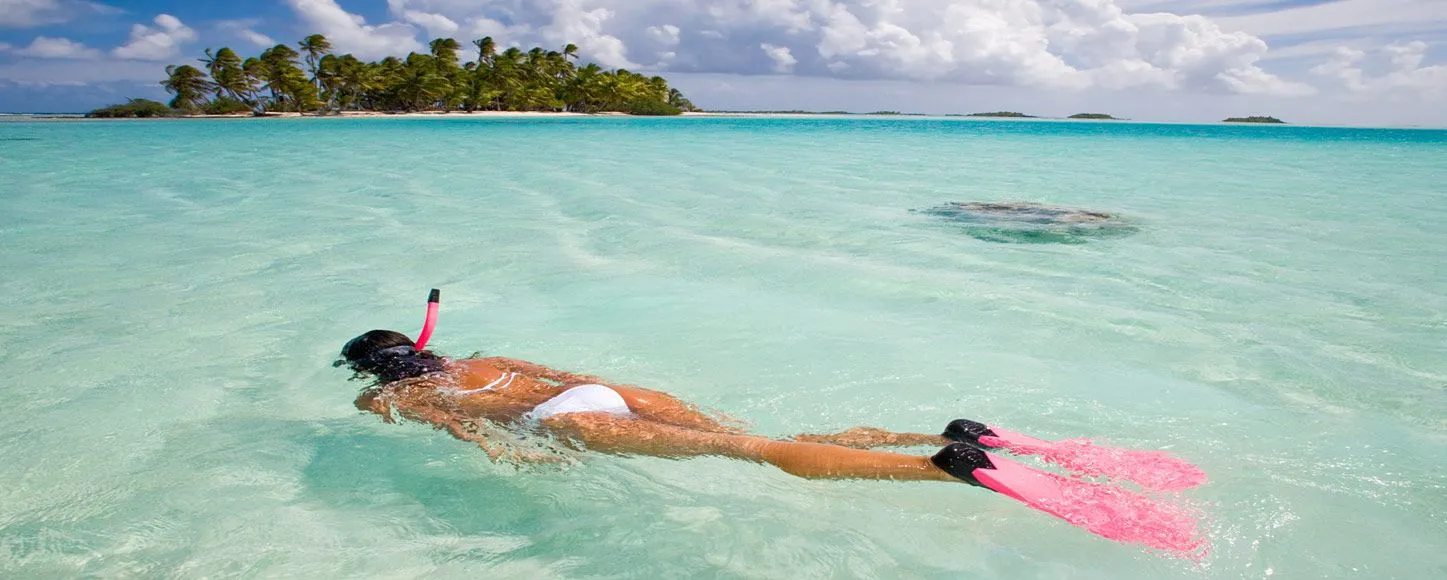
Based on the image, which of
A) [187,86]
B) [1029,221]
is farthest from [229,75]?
[1029,221]

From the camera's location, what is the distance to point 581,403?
3.49 m

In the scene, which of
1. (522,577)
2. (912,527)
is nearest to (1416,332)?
(912,527)

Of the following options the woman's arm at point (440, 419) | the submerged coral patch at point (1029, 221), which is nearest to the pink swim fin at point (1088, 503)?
the woman's arm at point (440, 419)

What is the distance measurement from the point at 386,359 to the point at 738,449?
191 centimetres

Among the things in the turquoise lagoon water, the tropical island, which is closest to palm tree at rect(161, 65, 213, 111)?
the tropical island

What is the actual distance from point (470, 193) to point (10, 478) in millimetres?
10656

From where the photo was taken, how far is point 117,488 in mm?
3289

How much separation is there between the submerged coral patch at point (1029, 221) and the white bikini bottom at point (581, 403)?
6.61 m

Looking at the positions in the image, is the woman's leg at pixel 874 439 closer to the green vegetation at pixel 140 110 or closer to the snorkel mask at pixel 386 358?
the snorkel mask at pixel 386 358

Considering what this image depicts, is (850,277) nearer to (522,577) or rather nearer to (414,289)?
(414,289)

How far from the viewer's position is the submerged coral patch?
9.19 metres

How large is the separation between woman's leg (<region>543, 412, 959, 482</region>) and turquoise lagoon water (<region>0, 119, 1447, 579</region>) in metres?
0.13

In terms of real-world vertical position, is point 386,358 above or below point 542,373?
above

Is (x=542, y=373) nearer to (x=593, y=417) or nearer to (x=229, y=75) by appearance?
(x=593, y=417)
